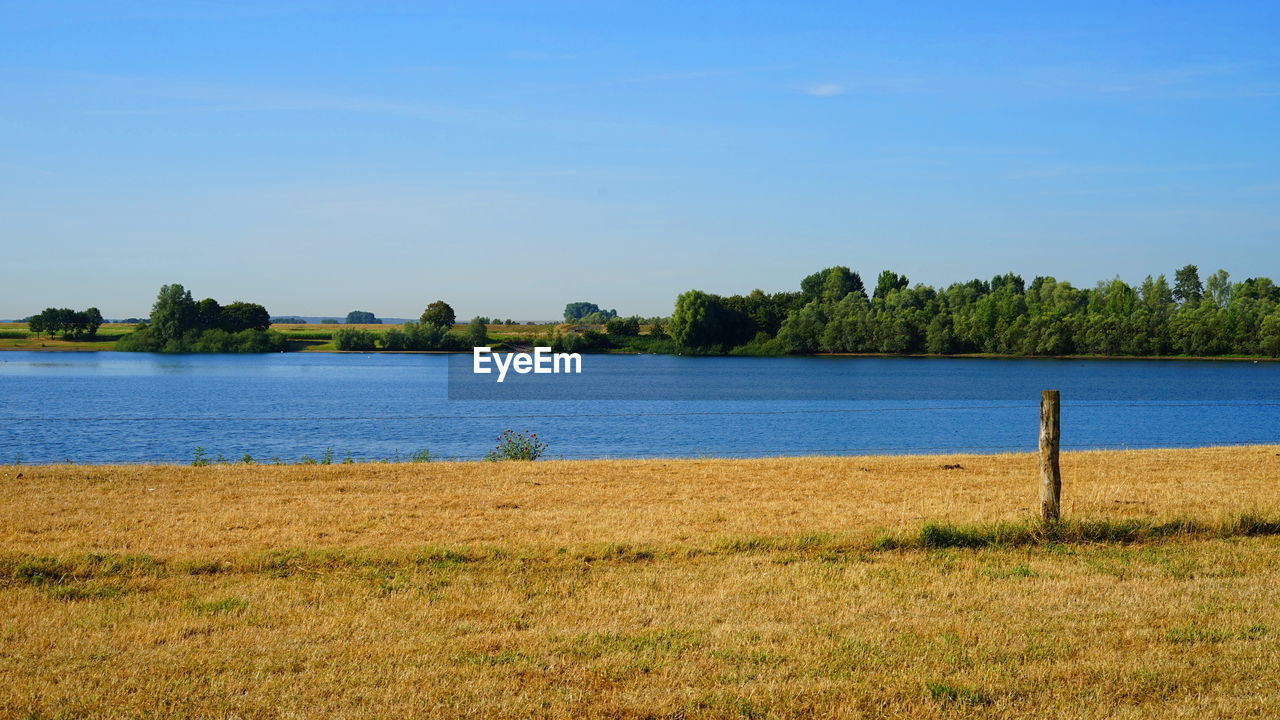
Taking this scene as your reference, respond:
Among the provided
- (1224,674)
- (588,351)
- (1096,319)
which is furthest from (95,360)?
(1224,674)

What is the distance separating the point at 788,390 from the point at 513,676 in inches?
2944

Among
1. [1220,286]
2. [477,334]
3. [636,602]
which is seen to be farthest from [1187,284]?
[636,602]

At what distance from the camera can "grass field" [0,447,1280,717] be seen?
664 cm

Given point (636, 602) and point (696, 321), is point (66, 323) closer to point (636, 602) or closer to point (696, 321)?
point (696, 321)

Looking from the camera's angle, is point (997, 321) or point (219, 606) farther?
point (997, 321)

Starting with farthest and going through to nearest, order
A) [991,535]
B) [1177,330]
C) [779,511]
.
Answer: [1177,330], [779,511], [991,535]

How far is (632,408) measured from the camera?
5703 cm

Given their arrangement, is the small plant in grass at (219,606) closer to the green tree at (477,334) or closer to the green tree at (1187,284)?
A: the green tree at (477,334)

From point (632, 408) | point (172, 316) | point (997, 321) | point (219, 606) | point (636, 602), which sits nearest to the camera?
point (219, 606)

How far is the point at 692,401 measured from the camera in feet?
212

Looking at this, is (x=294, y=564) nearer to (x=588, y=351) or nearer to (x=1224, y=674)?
(x=1224, y=674)

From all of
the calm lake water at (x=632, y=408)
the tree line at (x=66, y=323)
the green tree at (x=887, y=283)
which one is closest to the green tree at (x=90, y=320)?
the tree line at (x=66, y=323)

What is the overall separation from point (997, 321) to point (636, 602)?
142231 mm

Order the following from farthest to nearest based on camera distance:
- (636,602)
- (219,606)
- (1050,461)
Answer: (1050,461) → (636,602) → (219,606)
